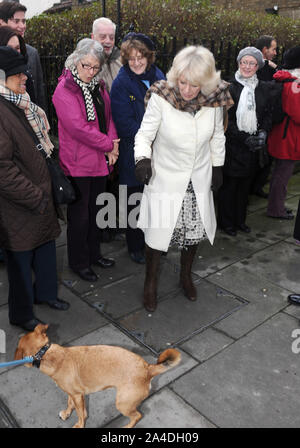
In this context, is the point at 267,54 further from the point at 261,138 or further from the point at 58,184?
the point at 58,184

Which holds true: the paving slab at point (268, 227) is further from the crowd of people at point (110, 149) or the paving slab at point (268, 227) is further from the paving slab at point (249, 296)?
the crowd of people at point (110, 149)

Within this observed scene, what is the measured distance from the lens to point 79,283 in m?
3.87

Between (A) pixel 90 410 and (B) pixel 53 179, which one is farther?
(B) pixel 53 179

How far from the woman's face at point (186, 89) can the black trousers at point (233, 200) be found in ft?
6.73

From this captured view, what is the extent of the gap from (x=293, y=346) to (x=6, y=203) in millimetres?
2376

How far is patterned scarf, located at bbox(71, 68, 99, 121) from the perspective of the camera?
326cm

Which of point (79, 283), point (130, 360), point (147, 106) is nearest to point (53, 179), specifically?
point (147, 106)

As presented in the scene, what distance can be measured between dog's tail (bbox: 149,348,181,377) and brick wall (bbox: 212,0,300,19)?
15.6 metres

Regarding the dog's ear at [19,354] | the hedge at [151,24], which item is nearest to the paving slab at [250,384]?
the dog's ear at [19,354]

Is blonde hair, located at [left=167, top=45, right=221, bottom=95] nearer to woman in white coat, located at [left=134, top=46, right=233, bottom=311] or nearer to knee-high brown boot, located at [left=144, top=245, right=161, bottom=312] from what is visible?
woman in white coat, located at [left=134, top=46, right=233, bottom=311]

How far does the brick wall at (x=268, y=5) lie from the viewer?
14484 millimetres

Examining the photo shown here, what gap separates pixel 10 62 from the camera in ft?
8.26

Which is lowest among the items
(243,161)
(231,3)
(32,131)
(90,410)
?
(90,410)

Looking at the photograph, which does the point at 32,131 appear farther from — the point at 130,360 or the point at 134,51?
the point at 130,360
